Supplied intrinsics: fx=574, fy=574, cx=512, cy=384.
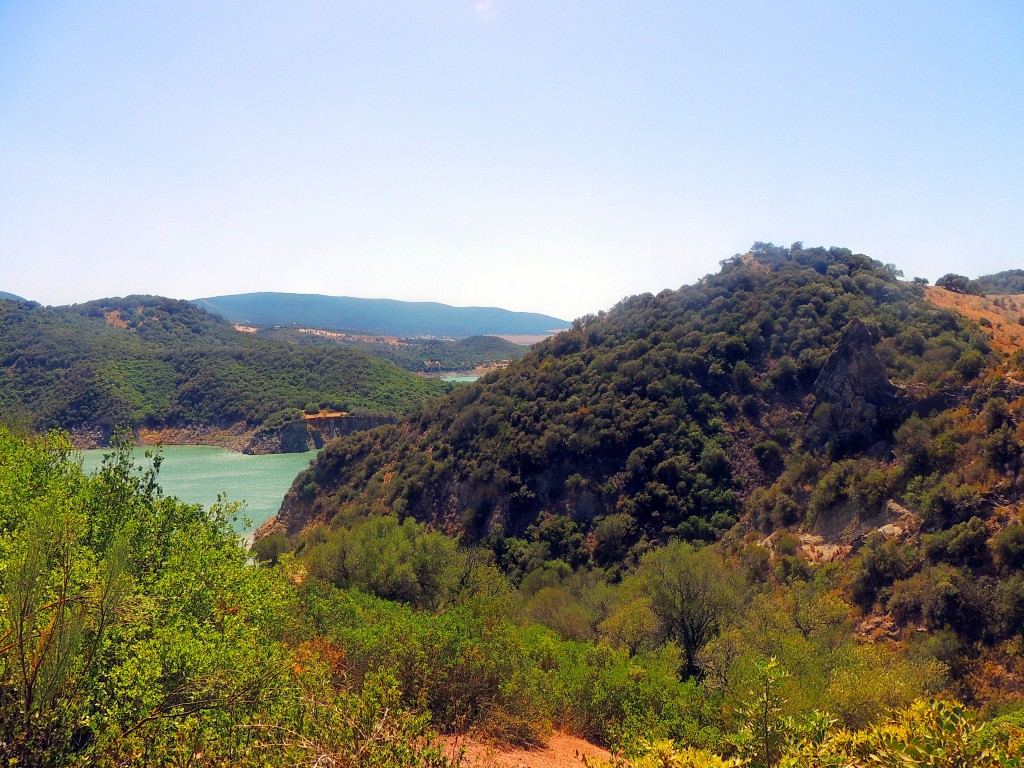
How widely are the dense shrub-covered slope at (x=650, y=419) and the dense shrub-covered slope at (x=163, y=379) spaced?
39.5 meters

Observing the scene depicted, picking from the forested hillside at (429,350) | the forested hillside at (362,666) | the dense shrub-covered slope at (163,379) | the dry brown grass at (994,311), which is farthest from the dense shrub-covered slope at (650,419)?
the forested hillside at (429,350)

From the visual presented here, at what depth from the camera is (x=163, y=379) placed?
83.3 m

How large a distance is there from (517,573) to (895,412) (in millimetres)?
19381

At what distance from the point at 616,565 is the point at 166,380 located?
78.4 m

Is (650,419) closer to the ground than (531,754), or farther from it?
farther from it

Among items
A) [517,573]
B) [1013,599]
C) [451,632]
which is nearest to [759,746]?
[451,632]

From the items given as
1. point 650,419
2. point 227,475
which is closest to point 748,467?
point 650,419

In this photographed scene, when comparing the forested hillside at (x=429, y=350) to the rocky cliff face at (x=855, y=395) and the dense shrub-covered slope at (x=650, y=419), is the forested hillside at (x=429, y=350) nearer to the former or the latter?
the dense shrub-covered slope at (x=650, y=419)

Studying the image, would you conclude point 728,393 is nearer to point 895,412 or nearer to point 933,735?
point 895,412

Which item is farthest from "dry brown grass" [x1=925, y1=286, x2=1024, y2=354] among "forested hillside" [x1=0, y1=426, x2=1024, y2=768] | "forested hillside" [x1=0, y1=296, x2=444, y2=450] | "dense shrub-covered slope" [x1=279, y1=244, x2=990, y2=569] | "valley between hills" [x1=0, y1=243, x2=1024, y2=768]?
"forested hillside" [x1=0, y1=296, x2=444, y2=450]

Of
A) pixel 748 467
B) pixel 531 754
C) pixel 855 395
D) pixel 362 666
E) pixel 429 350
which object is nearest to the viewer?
pixel 531 754

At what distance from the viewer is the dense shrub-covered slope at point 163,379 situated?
7325 centimetres

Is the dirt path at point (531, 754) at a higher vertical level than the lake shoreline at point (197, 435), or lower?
higher

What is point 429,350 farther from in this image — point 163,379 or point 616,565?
point 616,565
